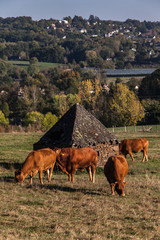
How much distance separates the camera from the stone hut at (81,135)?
76.2ft

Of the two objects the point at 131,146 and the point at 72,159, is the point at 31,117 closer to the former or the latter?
the point at 131,146

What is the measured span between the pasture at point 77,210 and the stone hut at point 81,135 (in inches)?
190

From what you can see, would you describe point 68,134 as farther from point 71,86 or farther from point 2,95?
point 71,86

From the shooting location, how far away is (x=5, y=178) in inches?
705

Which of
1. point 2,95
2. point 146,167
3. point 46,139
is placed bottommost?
point 146,167

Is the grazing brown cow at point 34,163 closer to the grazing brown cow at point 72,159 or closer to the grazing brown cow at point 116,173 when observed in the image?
the grazing brown cow at point 72,159

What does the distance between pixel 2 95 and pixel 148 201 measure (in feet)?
390

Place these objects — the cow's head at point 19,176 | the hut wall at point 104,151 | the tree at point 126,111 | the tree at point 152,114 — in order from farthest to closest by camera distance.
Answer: the tree at point 152,114
the tree at point 126,111
the hut wall at point 104,151
the cow's head at point 19,176

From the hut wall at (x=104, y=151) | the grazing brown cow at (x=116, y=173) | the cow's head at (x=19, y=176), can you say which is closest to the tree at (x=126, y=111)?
the hut wall at (x=104, y=151)

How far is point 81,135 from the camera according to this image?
23438 mm

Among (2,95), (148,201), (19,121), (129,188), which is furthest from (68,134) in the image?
(2,95)

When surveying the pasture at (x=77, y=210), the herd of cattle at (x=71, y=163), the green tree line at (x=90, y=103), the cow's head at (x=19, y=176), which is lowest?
the pasture at (x=77, y=210)

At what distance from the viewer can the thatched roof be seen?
75.8 feet

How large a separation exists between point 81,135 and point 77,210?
10912 mm
